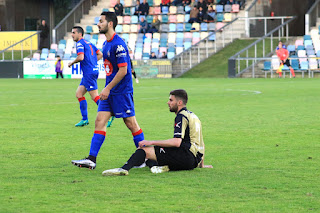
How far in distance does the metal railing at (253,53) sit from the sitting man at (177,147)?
30.3 metres

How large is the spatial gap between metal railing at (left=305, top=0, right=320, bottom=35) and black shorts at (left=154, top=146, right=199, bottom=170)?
112ft

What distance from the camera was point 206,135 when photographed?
457 inches

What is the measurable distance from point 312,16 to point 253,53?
4.85 meters

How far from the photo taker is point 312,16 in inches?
1618

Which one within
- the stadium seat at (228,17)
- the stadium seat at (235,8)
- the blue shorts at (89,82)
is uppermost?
the stadium seat at (235,8)

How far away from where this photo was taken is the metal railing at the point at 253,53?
3812 centimetres

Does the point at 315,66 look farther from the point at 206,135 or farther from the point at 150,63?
the point at 206,135

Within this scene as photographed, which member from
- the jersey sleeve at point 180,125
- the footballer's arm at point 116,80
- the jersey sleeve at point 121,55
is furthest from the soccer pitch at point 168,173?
the jersey sleeve at point 121,55

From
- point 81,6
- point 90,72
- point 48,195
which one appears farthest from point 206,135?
point 81,6

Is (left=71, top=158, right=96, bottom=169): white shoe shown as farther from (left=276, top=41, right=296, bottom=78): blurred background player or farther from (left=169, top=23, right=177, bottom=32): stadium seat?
(left=169, top=23, right=177, bottom=32): stadium seat

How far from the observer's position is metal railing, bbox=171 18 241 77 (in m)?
40.5

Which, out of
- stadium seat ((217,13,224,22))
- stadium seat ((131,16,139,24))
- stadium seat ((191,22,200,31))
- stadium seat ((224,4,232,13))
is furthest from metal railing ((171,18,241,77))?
stadium seat ((131,16,139,24))

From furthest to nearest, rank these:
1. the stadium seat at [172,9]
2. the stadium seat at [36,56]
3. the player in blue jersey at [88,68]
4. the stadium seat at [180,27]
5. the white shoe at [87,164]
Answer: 1. the stadium seat at [172,9]
2. the stadium seat at [36,56]
3. the stadium seat at [180,27]
4. the player in blue jersey at [88,68]
5. the white shoe at [87,164]

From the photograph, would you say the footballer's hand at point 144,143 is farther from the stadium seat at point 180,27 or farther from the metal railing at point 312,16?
the stadium seat at point 180,27
